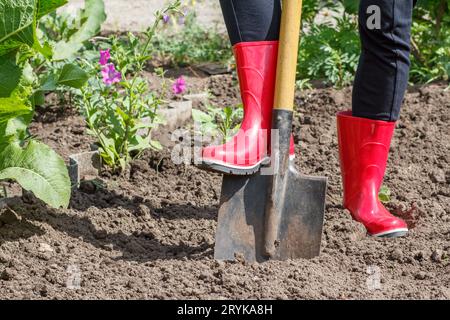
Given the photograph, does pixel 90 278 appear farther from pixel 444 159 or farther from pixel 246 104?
pixel 444 159

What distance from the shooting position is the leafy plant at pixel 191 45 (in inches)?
240

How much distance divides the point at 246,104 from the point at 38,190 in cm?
82

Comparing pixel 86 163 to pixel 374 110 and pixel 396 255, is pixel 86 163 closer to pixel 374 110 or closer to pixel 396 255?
pixel 374 110

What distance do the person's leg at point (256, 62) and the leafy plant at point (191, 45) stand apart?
2.48 metres

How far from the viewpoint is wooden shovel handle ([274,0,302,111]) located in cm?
342

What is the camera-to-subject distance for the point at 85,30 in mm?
4453

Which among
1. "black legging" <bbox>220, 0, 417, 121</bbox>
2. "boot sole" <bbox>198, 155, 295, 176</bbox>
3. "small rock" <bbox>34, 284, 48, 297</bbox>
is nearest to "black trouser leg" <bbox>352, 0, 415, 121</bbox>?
"black legging" <bbox>220, 0, 417, 121</bbox>

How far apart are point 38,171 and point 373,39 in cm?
134

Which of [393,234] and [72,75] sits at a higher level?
[72,75]

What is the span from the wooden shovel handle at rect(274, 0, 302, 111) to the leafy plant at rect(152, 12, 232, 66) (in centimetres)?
257

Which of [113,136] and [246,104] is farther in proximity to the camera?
[113,136]

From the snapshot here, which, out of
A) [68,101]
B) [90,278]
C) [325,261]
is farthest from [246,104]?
[68,101]

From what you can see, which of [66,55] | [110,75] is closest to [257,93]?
[110,75]

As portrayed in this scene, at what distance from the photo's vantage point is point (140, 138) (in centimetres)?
429
